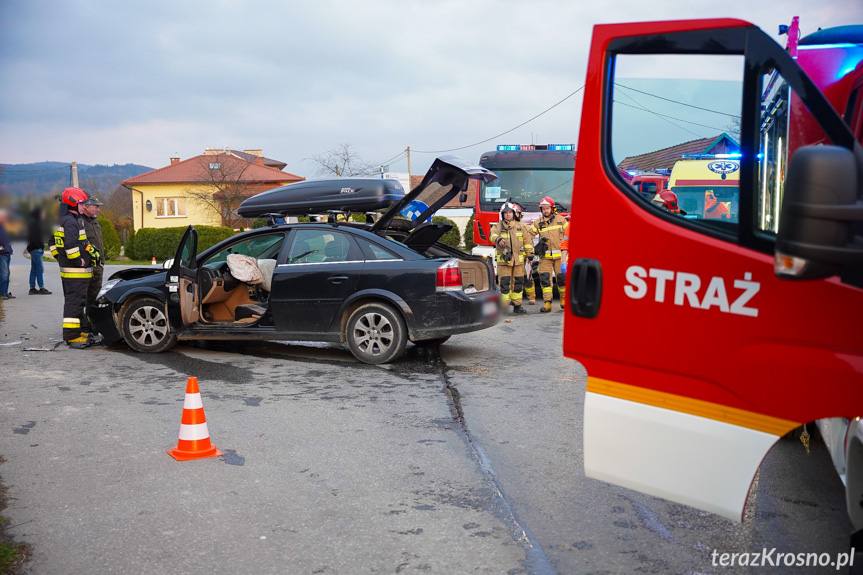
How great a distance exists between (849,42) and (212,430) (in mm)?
4564

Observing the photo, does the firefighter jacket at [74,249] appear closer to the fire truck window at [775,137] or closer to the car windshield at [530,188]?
the car windshield at [530,188]

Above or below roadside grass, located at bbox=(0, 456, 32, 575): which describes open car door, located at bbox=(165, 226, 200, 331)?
above

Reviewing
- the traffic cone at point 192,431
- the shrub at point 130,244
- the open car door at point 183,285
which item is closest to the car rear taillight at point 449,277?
the open car door at point 183,285

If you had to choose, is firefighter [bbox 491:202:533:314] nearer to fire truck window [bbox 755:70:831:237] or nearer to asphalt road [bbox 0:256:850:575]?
asphalt road [bbox 0:256:850:575]

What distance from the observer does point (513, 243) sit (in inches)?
483

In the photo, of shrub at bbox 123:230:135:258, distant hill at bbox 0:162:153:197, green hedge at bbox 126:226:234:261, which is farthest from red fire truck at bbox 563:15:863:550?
shrub at bbox 123:230:135:258

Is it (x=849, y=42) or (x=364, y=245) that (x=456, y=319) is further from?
→ (x=849, y=42)

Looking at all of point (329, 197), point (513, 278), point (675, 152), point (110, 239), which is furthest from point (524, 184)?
point (110, 239)

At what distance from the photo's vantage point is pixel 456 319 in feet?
25.8

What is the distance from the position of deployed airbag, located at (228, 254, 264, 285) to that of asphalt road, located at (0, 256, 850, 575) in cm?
187

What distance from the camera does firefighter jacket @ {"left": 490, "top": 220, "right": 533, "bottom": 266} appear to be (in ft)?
40.3

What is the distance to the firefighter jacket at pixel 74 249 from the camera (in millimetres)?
8969

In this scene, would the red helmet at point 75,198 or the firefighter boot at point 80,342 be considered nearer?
the red helmet at point 75,198

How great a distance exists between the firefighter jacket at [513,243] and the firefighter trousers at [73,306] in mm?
6080
